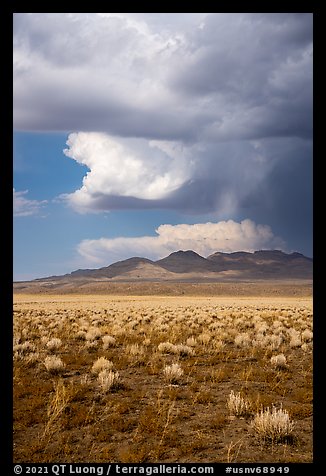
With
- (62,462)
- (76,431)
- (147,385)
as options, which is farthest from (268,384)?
(62,462)

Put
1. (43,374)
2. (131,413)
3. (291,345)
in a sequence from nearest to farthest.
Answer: (131,413), (43,374), (291,345)

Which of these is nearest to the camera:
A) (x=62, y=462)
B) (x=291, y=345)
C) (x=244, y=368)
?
(x=62, y=462)

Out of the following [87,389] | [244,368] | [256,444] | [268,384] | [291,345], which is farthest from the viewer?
[291,345]

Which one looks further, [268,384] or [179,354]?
[179,354]

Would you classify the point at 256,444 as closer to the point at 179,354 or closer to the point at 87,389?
the point at 87,389

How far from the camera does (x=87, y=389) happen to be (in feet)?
33.3

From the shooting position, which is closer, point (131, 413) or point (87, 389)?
point (131, 413)

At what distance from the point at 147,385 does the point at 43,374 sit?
11.2ft

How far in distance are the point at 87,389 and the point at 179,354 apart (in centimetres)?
510

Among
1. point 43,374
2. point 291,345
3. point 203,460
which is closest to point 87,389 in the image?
point 43,374

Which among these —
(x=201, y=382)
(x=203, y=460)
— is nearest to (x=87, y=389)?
(x=201, y=382)

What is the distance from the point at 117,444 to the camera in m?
7.07

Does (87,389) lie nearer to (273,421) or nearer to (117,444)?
(117,444)

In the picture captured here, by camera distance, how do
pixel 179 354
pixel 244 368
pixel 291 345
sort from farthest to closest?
pixel 291 345, pixel 179 354, pixel 244 368
